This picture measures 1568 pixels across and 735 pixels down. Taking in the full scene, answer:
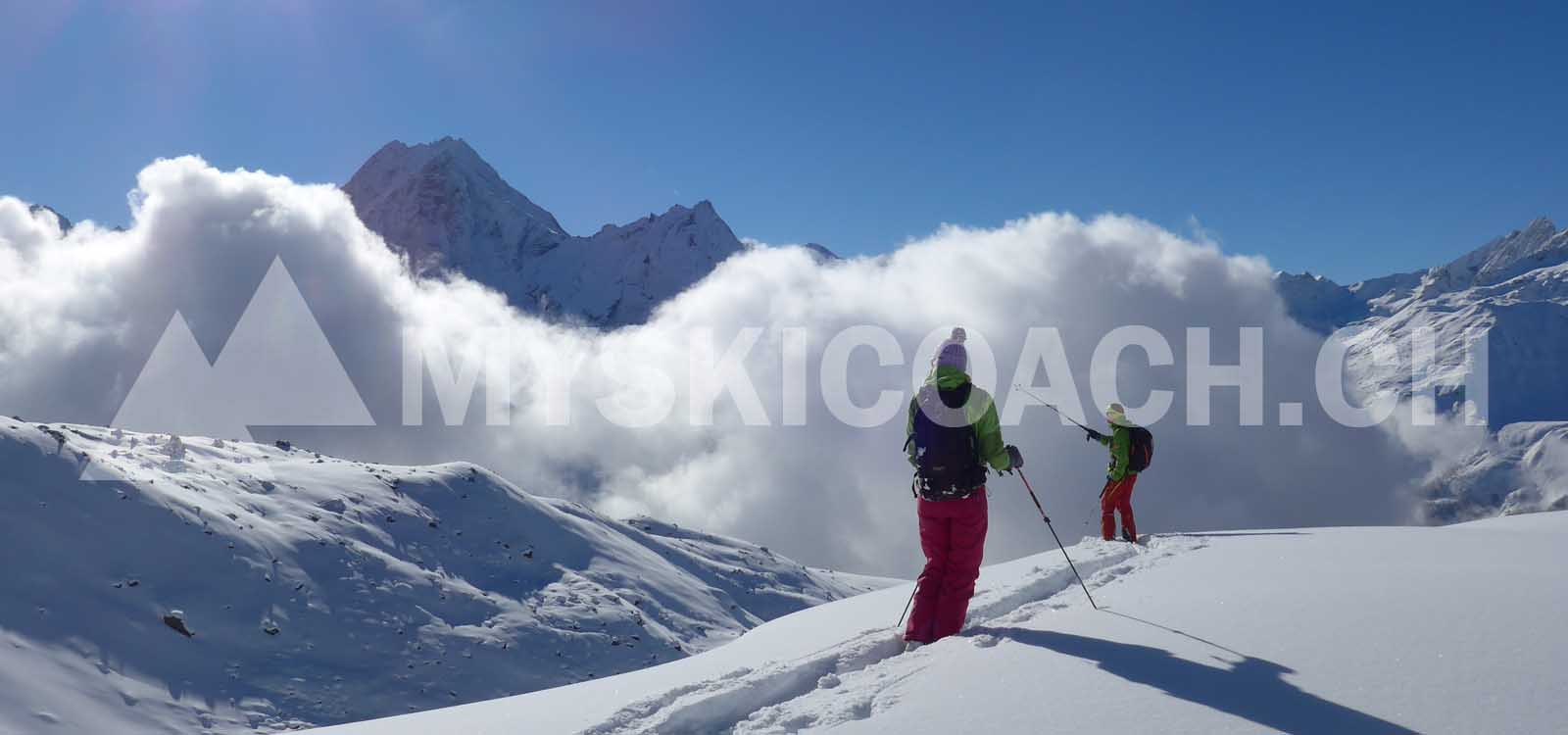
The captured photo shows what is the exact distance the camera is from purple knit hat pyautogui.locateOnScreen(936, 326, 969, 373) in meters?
7.05

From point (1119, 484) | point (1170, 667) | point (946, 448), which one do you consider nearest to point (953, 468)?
point (946, 448)

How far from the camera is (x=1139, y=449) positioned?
12977mm

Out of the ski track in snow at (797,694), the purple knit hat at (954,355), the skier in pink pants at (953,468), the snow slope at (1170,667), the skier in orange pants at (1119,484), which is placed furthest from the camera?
the skier in orange pants at (1119,484)

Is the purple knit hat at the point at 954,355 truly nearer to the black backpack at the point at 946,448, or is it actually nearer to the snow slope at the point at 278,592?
the black backpack at the point at 946,448

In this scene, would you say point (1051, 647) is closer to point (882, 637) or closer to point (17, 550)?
point (882, 637)

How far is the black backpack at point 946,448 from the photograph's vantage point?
6.90m

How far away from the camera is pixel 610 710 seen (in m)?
5.00

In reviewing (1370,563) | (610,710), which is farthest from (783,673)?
(1370,563)

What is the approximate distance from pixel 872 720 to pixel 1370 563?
20.0 ft

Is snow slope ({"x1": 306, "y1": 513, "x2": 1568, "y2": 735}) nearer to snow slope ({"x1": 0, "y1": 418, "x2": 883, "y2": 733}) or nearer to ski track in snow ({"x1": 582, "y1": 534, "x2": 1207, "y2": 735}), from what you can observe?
ski track in snow ({"x1": 582, "y1": 534, "x2": 1207, "y2": 735})

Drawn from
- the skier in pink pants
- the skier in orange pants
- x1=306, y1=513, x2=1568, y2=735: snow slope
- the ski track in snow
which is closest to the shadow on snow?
x1=306, y1=513, x2=1568, y2=735: snow slope

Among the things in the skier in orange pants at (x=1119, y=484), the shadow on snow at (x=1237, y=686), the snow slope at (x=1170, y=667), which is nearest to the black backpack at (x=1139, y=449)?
the skier in orange pants at (x=1119, y=484)

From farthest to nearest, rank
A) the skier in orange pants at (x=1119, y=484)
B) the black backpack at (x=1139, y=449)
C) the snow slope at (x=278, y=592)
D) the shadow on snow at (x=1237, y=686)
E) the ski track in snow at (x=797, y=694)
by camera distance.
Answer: the snow slope at (x=278, y=592) → the black backpack at (x=1139, y=449) → the skier in orange pants at (x=1119, y=484) → the ski track in snow at (x=797, y=694) → the shadow on snow at (x=1237, y=686)

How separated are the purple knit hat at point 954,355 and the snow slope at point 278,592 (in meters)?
16.7
